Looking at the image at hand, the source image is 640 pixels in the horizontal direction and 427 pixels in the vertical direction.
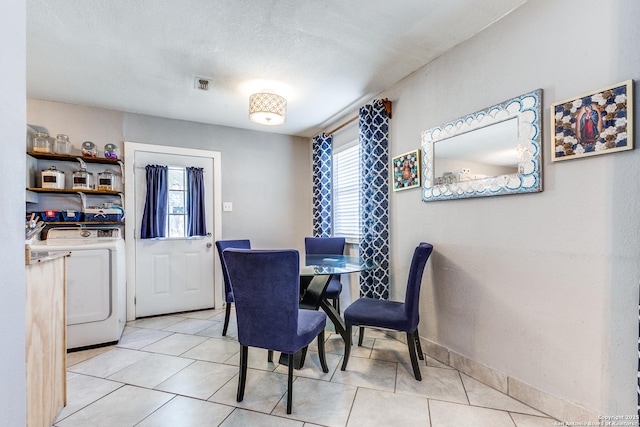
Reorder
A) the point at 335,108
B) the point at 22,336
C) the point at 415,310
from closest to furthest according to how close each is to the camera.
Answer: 1. the point at 22,336
2. the point at 415,310
3. the point at 335,108

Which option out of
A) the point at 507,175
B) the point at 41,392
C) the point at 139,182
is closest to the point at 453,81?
the point at 507,175

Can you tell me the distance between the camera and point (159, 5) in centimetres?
178

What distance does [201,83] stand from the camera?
2734 millimetres

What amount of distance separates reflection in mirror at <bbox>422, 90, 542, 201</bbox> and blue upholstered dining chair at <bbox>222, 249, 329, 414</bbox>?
4.39 feet

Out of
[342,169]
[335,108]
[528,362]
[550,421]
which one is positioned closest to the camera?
[550,421]

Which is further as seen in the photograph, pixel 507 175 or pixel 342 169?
pixel 342 169

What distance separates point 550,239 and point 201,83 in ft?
9.71

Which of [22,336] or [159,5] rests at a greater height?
[159,5]

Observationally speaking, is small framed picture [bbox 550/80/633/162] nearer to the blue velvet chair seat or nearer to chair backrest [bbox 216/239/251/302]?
the blue velvet chair seat

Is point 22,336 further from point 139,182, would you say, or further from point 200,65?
point 139,182

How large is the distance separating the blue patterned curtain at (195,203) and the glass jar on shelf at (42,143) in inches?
52.8

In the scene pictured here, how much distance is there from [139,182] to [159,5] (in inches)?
88.3

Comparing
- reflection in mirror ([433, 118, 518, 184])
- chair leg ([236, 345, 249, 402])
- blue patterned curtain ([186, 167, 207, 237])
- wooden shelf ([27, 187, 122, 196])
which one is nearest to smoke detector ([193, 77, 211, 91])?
blue patterned curtain ([186, 167, 207, 237])

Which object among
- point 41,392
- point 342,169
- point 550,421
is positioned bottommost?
point 550,421
